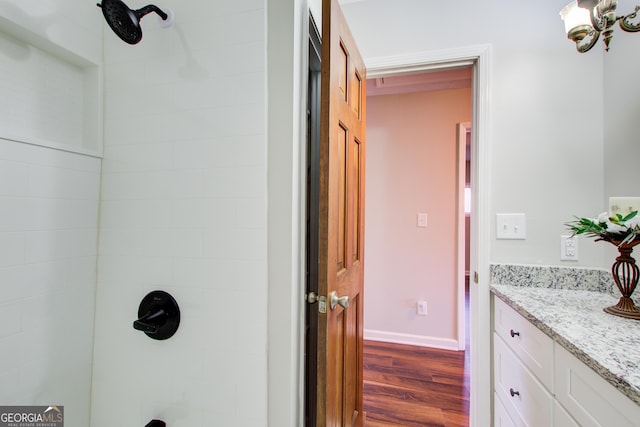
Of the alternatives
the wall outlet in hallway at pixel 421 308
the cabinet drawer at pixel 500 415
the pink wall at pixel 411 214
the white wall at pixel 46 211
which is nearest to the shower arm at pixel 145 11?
the white wall at pixel 46 211

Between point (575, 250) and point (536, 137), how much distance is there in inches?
23.8

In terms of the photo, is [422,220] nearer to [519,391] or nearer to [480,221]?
[480,221]

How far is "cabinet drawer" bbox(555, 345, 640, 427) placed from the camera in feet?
2.01

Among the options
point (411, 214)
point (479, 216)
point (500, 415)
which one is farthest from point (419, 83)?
point (500, 415)

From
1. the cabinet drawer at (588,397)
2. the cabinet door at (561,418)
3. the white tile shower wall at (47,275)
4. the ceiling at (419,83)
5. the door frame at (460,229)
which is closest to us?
the cabinet drawer at (588,397)

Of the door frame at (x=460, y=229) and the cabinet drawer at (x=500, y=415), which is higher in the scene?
the door frame at (x=460, y=229)

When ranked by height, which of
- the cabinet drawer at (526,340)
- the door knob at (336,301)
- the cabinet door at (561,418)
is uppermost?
the door knob at (336,301)

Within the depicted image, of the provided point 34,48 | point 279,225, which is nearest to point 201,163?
point 279,225

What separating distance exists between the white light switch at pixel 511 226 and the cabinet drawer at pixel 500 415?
2.70 ft

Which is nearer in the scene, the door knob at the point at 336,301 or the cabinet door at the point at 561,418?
the cabinet door at the point at 561,418

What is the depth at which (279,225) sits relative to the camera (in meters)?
0.96

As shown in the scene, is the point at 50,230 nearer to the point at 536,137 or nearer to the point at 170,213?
the point at 170,213

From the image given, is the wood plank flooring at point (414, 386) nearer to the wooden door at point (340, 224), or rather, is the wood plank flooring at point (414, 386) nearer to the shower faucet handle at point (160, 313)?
the wooden door at point (340, 224)

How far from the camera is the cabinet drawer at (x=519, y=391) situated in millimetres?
939
